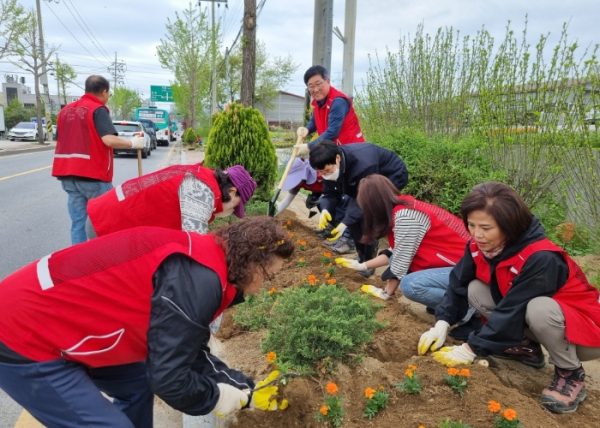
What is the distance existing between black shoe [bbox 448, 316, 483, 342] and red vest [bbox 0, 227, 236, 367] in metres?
1.86

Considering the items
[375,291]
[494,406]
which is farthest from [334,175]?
[494,406]

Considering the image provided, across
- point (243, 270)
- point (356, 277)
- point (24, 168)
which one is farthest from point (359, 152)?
point (24, 168)

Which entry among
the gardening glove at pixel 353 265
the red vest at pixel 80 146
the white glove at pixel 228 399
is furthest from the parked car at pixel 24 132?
the white glove at pixel 228 399

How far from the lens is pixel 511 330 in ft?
7.70

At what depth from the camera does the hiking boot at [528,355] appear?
2699 mm

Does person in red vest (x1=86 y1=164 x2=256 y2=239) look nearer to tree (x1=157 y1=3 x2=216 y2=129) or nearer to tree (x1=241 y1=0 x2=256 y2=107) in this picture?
tree (x1=241 y1=0 x2=256 y2=107)

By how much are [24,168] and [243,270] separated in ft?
47.6

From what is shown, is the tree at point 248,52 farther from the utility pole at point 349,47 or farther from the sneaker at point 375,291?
the sneaker at point 375,291

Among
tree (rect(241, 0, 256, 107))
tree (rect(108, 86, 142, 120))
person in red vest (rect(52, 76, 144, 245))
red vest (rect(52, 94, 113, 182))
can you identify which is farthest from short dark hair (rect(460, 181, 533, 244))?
tree (rect(108, 86, 142, 120))

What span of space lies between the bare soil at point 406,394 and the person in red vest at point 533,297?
130mm

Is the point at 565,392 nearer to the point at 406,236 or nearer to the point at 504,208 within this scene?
the point at 504,208

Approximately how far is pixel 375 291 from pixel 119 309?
235 cm

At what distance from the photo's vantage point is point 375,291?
3574 mm

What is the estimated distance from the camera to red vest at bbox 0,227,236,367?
153 centimetres
